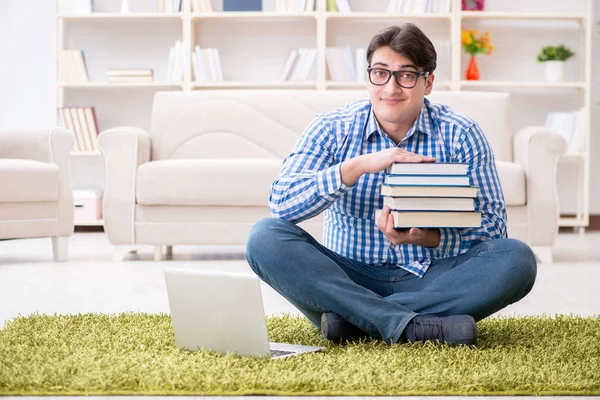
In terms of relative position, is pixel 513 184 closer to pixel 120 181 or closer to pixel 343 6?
pixel 120 181

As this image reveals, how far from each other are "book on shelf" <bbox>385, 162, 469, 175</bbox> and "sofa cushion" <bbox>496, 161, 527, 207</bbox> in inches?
80.2

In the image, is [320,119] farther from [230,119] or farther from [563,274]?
[230,119]

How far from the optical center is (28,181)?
368 centimetres

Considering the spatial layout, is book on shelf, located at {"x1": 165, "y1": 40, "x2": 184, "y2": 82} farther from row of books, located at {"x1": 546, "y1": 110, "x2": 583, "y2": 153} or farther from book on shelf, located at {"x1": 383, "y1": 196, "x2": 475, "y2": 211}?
book on shelf, located at {"x1": 383, "y1": 196, "x2": 475, "y2": 211}

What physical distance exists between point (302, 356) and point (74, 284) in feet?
5.05

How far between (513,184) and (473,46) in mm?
1874

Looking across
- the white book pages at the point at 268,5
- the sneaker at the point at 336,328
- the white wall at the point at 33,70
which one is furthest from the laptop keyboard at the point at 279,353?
the white wall at the point at 33,70

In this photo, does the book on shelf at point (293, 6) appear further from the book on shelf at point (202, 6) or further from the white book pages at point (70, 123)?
the white book pages at point (70, 123)

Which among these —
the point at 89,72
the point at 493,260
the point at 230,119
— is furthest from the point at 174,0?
the point at 493,260

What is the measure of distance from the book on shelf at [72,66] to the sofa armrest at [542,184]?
284 cm

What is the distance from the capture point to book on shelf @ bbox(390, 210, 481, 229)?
1.74m

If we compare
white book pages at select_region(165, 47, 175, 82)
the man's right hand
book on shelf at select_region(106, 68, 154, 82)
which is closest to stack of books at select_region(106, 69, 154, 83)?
book on shelf at select_region(106, 68, 154, 82)

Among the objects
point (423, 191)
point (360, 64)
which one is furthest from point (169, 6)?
point (423, 191)

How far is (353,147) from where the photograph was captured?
1.97 meters
